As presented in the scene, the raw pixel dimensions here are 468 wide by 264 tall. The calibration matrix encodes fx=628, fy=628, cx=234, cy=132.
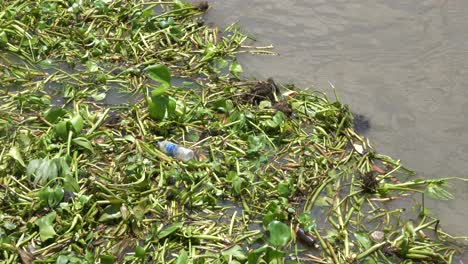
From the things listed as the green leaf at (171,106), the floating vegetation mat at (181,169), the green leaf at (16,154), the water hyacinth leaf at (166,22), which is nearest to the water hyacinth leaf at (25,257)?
the floating vegetation mat at (181,169)

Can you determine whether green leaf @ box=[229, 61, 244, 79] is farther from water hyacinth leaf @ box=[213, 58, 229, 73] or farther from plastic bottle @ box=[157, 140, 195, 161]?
plastic bottle @ box=[157, 140, 195, 161]

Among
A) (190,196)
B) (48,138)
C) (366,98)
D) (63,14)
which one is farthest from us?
(63,14)

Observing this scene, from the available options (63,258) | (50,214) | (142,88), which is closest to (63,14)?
(142,88)

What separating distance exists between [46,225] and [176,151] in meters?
0.89

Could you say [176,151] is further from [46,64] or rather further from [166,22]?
[166,22]

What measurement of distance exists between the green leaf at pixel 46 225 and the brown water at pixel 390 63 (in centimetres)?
195

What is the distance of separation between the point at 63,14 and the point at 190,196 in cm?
229

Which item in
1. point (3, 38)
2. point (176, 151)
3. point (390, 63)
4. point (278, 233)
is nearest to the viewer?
point (278, 233)

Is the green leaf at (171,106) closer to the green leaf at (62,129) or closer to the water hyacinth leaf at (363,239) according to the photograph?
the green leaf at (62,129)

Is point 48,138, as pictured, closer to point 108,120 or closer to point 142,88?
point 108,120

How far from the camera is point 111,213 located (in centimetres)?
323

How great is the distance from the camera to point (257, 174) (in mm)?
3555

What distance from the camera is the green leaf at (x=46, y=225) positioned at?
3.05 metres

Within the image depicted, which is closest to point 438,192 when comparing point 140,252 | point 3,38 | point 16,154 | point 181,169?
point 181,169
